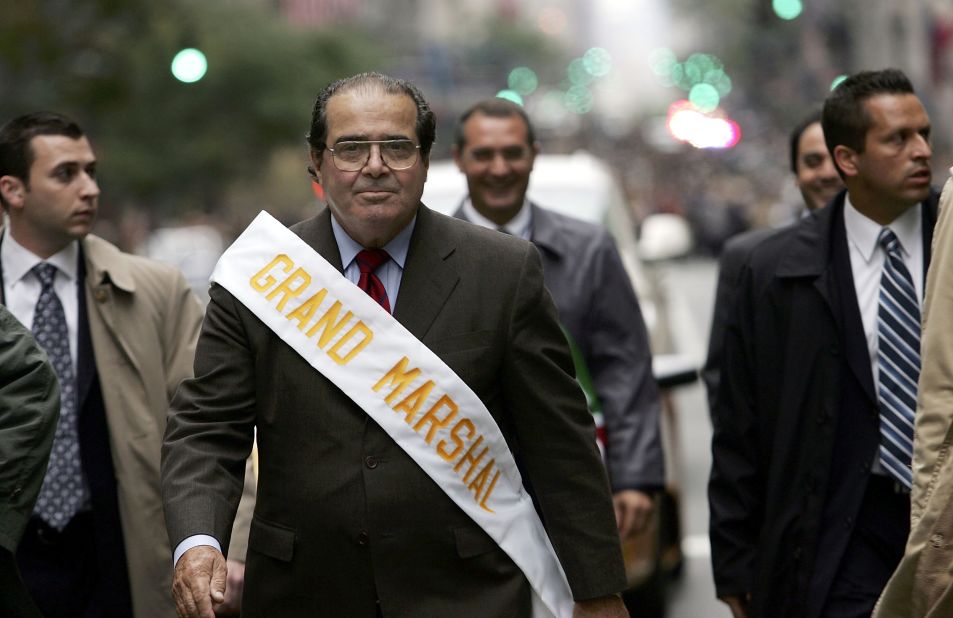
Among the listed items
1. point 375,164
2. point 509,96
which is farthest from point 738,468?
point 509,96

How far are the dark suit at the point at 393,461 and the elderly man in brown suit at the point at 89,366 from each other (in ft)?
4.30

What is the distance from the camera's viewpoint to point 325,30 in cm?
5903

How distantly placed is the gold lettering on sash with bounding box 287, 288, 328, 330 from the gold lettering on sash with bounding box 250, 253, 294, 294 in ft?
0.31

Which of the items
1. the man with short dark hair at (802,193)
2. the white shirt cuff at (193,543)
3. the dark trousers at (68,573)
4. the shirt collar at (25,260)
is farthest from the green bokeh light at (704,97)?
the white shirt cuff at (193,543)

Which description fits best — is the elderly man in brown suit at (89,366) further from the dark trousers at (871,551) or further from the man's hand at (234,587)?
the dark trousers at (871,551)

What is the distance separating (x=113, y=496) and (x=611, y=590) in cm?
197

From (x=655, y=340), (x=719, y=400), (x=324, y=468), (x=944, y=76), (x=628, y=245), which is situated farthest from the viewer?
(x=944, y=76)

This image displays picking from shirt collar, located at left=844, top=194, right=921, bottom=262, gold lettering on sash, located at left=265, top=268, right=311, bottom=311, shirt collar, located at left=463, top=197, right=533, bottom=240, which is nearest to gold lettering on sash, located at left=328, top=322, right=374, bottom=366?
gold lettering on sash, located at left=265, top=268, right=311, bottom=311

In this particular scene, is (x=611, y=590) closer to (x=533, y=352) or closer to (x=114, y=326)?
(x=533, y=352)

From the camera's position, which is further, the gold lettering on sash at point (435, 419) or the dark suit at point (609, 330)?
the dark suit at point (609, 330)

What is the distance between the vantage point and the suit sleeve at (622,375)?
21.4 feet

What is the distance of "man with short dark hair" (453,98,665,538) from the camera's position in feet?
21.4

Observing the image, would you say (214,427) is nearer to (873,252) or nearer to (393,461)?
(393,461)

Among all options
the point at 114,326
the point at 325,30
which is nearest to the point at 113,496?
the point at 114,326
